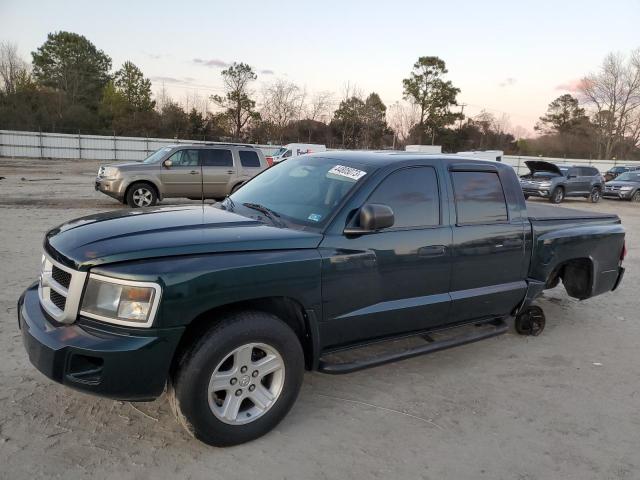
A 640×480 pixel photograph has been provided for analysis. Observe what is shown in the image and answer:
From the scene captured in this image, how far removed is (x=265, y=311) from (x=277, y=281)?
0.28 metres

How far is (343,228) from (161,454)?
1.77 metres

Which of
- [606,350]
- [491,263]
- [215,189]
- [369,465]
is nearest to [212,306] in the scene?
[369,465]

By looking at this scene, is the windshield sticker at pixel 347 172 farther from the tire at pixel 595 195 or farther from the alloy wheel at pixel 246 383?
the tire at pixel 595 195

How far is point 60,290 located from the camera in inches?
110

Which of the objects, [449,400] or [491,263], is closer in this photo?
[449,400]

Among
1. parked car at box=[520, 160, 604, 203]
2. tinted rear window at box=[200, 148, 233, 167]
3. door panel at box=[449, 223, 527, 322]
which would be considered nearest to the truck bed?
door panel at box=[449, 223, 527, 322]

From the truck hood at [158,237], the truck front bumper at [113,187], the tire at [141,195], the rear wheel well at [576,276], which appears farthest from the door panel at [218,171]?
the truck hood at [158,237]

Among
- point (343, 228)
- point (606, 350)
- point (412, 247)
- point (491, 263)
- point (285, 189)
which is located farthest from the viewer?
point (606, 350)

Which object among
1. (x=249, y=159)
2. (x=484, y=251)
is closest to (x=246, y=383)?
(x=484, y=251)

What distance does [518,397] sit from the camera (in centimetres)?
378

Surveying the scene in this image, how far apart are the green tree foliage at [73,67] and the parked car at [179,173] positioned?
146 feet

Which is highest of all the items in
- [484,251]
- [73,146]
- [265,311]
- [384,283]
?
[73,146]

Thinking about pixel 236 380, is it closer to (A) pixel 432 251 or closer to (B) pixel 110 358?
(B) pixel 110 358

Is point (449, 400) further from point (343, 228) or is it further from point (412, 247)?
point (343, 228)
